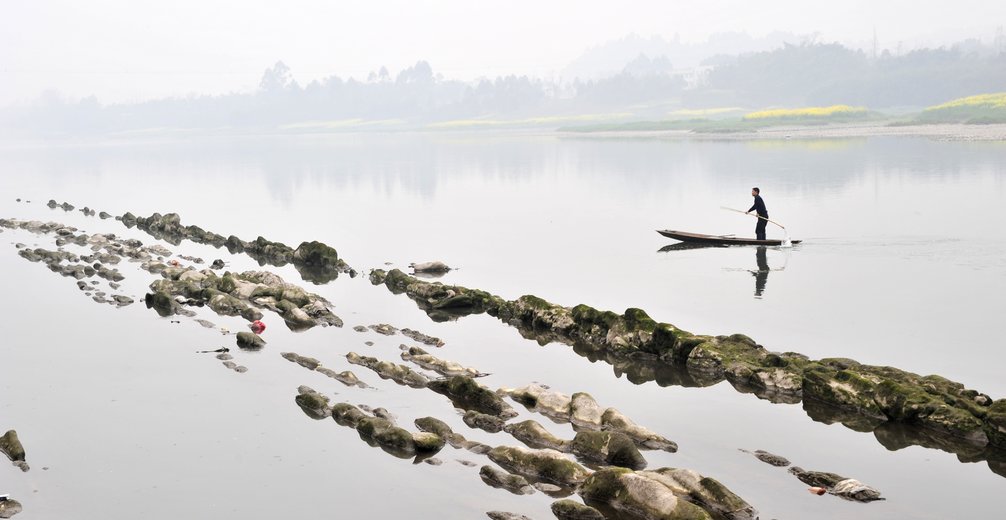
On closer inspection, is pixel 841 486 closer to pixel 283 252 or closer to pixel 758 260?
pixel 758 260

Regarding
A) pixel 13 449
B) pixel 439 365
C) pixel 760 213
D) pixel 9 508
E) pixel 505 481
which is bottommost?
pixel 505 481

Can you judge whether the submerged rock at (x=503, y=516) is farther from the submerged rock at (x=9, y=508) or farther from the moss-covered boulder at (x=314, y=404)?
the submerged rock at (x=9, y=508)

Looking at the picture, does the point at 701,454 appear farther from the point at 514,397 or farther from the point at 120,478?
the point at 120,478

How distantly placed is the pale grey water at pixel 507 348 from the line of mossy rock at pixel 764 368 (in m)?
0.93

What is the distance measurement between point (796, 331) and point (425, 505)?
57.4ft

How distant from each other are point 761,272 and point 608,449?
24426 millimetres

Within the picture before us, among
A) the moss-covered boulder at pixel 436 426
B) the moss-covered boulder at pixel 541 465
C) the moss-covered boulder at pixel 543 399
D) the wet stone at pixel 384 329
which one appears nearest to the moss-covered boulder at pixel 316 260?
the wet stone at pixel 384 329

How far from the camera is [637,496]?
57.3 feet

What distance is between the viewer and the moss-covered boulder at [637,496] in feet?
55.1

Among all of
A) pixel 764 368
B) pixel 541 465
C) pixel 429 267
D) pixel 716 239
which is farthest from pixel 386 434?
pixel 716 239

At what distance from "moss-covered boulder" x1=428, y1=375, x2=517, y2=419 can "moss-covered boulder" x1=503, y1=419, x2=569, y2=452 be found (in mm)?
1212

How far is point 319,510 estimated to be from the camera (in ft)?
61.5

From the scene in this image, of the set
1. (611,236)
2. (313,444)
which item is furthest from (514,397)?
(611,236)

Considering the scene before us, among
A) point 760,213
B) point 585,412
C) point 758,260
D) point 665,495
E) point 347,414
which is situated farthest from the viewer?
point 760,213
